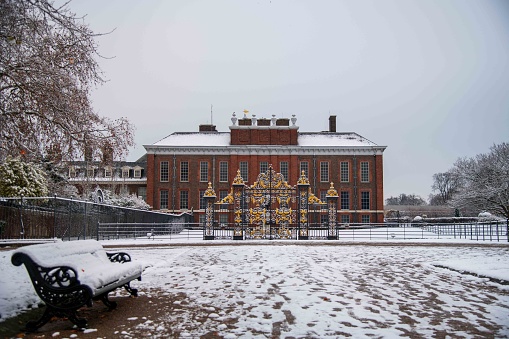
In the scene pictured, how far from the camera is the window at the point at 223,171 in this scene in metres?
49.8

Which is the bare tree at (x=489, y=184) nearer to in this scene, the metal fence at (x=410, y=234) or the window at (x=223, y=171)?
the metal fence at (x=410, y=234)

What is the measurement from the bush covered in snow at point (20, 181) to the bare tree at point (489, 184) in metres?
40.0

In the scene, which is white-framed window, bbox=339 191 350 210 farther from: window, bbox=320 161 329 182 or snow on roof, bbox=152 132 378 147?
snow on roof, bbox=152 132 378 147

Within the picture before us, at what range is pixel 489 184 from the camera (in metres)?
46.0

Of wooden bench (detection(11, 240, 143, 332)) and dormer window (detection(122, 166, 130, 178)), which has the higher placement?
dormer window (detection(122, 166, 130, 178))

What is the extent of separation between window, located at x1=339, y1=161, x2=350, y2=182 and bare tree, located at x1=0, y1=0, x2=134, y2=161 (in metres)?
40.3

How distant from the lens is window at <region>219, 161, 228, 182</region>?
1961 inches

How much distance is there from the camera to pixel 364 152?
163 ft

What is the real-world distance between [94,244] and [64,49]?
4.35 meters

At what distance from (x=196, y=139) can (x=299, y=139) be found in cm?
1175

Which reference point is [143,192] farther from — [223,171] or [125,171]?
[223,171]

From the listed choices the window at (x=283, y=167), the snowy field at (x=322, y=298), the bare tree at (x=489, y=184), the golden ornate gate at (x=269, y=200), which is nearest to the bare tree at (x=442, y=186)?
the bare tree at (x=489, y=184)

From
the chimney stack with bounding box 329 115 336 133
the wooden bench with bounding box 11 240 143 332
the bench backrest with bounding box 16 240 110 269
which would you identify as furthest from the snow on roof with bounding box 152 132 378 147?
the wooden bench with bounding box 11 240 143 332

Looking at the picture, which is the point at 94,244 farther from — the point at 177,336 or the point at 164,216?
the point at 164,216
